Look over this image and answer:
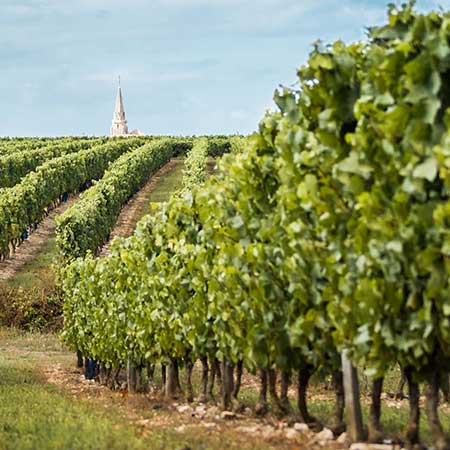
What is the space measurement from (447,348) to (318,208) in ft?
6.33

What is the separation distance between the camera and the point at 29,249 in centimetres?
5250

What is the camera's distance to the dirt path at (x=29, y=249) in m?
46.9

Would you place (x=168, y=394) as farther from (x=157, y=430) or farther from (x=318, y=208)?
(x=318, y=208)

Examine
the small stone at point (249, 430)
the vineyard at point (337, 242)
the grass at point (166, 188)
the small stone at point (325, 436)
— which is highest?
the grass at point (166, 188)

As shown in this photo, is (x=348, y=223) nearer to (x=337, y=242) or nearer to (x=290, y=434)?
(x=337, y=242)

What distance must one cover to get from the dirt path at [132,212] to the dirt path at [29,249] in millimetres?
3993

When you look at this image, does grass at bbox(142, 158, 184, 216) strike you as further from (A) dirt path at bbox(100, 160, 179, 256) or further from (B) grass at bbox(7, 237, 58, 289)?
(B) grass at bbox(7, 237, 58, 289)

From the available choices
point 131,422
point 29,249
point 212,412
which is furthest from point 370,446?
point 29,249

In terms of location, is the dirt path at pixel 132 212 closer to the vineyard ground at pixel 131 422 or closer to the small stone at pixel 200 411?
the vineyard ground at pixel 131 422

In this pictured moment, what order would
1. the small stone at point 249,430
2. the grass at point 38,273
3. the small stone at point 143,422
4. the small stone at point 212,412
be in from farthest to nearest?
the grass at point 38,273
the small stone at point 212,412
the small stone at point 143,422
the small stone at point 249,430

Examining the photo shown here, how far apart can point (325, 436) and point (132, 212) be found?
52308mm

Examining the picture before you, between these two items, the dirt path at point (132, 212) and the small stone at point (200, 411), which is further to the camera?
the dirt path at point (132, 212)

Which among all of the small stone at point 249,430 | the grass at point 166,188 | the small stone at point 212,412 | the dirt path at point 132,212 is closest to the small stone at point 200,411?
the small stone at point 212,412

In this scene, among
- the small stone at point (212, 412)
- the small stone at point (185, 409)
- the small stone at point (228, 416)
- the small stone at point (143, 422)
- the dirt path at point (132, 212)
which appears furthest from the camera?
the dirt path at point (132, 212)
